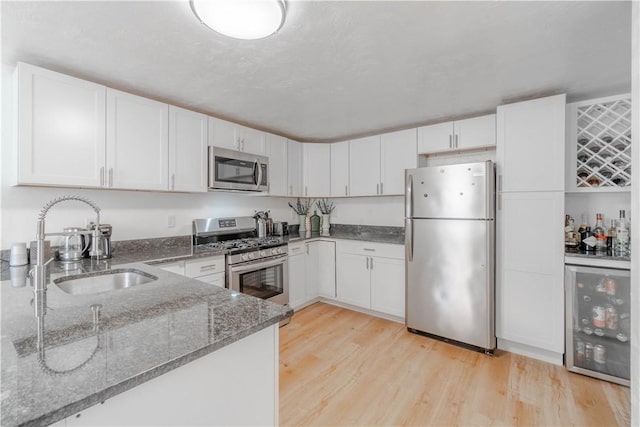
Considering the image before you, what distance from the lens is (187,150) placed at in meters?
2.66

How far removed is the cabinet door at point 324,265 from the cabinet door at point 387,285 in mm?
527

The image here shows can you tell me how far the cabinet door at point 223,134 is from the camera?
113 inches

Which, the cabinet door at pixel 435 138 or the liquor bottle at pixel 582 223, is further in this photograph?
the cabinet door at pixel 435 138

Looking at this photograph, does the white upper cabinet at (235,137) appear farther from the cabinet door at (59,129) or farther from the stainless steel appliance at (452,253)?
the stainless steel appliance at (452,253)

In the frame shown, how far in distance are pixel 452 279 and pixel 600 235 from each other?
1.21 m

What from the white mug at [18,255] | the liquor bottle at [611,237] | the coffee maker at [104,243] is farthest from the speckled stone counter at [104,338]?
the liquor bottle at [611,237]

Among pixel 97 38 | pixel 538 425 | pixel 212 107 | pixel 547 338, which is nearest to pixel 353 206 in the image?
→ pixel 212 107

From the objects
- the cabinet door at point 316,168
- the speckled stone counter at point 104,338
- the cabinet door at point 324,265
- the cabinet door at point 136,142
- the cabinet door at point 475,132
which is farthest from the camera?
the cabinet door at point 316,168

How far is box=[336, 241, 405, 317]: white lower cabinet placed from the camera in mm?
3154

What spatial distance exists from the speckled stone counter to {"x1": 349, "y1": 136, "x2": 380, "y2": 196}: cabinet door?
2.63 m

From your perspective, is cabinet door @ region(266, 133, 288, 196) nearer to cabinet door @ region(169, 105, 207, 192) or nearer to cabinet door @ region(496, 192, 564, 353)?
cabinet door @ region(169, 105, 207, 192)

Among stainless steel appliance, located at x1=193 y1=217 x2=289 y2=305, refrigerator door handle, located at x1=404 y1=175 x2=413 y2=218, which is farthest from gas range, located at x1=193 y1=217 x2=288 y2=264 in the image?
refrigerator door handle, located at x1=404 y1=175 x2=413 y2=218

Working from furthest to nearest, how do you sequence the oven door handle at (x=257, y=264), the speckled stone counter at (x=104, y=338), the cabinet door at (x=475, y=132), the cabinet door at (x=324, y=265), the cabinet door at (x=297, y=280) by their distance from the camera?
the cabinet door at (x=324, y=265)
the cabinet door at (x=297, y=280)
the cabinet door at (x=475, y=132)
the oven door handle at (x=257, y=264)
the speckled stone counter at (x=104, y=338)

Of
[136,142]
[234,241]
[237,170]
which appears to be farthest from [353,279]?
[136,142]
